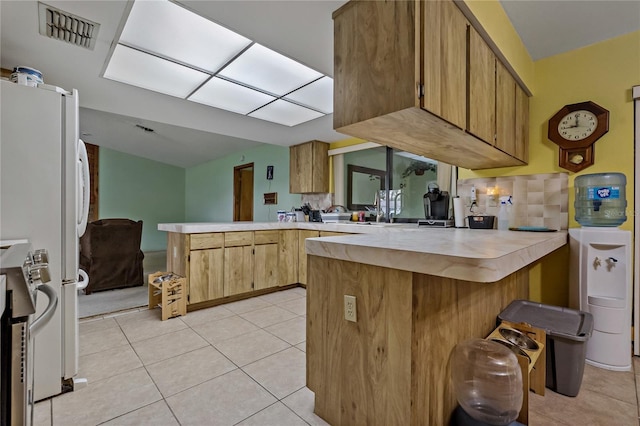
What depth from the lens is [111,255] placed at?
12.9 feet

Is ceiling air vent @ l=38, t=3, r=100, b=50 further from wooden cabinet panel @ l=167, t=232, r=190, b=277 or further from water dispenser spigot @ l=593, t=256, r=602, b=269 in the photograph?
water dispenser spigot @ l=593, t=256, r=602, b=269

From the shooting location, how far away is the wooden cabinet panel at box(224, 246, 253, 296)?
3326 millimetres

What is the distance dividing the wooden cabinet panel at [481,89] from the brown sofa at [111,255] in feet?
14.5

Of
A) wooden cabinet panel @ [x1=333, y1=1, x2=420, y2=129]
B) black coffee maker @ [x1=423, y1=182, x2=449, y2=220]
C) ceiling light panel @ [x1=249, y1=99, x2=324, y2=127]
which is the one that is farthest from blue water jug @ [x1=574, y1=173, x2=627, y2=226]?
ceiling light panel @ [x1=249, y1=99, x2=324, y2=127]

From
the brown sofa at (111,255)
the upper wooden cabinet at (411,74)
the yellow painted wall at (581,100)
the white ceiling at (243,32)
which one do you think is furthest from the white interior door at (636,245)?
the brown sofa at (111,255)

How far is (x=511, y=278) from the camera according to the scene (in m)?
2.26

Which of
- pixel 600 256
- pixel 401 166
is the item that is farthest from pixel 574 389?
pixel 401 166

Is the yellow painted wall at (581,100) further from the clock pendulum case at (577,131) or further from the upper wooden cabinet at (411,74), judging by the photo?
the upper wooden cabinet at (411,74)

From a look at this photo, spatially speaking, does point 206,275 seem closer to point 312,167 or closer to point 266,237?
point 266,237

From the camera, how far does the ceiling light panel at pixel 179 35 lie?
70.7 inches

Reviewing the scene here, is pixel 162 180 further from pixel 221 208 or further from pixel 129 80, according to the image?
pixel 129 80

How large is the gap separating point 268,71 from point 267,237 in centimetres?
202

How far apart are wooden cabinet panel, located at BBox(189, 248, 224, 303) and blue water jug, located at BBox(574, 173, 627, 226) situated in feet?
11.2

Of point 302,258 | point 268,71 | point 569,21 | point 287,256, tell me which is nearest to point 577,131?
point 569,21
